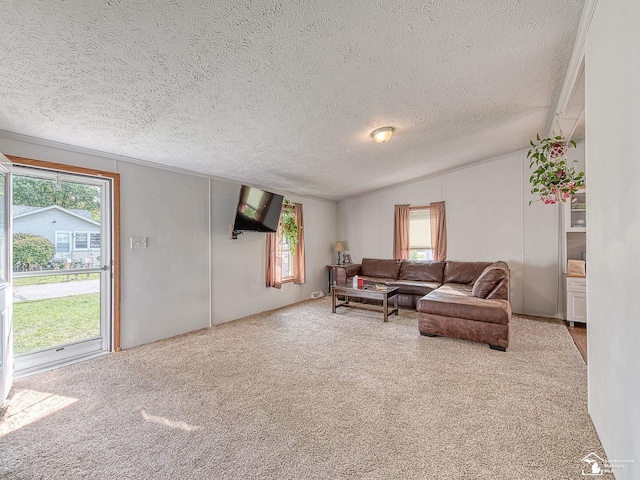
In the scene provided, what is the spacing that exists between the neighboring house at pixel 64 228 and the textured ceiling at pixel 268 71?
0.73 metres

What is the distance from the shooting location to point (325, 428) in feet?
6.14

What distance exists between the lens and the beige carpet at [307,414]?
157 centimetres

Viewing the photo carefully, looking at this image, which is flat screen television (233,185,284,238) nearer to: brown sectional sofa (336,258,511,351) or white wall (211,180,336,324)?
white wall (211,180,336,324)

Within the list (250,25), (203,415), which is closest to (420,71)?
(250,25)

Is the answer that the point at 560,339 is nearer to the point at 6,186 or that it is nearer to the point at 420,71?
the point at 420,71

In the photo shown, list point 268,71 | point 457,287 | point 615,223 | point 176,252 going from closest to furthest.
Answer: point 615,223, point 268,71, point 176,252, point 457,287

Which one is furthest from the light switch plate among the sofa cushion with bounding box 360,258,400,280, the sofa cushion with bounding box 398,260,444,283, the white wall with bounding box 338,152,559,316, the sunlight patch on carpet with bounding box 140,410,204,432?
the white wall with bounding box 338,152,559,316

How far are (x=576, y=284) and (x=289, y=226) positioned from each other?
4.53 m

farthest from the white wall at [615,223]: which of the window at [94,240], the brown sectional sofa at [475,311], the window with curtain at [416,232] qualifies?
the window at [94,240]

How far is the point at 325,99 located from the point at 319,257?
4.41 m

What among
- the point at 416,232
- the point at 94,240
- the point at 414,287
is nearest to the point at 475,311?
the point at 414,287

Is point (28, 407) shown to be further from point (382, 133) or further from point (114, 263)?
point (382, 133)

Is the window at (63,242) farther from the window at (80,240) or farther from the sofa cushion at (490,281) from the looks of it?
the sofa cushion at (490,281)

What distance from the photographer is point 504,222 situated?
16.5 ft
